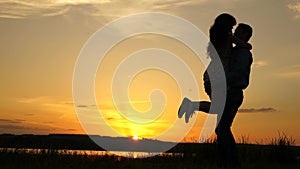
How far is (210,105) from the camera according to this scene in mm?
9391

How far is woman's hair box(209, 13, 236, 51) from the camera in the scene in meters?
9.33

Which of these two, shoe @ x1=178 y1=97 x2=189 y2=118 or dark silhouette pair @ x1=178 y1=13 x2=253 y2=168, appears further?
shoe @ x1=178 y1=97 x2=189 y2=118

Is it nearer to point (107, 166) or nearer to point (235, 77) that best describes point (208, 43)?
point (235, 77)

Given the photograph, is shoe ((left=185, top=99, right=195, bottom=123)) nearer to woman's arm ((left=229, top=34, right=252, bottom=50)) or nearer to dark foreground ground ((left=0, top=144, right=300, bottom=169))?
dark foreground ground ((left=0, top=144, right=300, bottom=169))

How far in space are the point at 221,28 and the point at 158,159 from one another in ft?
11.8

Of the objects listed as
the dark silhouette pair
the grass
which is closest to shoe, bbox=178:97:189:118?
the dark silhouette pair

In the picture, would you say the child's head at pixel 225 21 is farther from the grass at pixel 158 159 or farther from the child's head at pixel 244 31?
the grass at pixel 158 159

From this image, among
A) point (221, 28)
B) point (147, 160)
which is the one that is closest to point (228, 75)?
point (221, 28)

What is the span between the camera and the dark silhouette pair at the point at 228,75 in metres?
9.30

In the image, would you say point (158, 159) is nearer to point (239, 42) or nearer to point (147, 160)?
point (147, 160)

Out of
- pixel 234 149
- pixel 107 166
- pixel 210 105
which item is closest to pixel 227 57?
pixel 210 105

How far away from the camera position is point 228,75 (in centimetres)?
930

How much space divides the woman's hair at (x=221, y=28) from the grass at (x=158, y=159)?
7.59ft

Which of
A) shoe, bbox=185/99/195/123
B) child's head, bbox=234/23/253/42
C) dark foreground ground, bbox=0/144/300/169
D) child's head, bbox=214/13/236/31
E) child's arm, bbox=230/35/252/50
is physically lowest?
dark foreground ground, bbox=0/144/300/169
